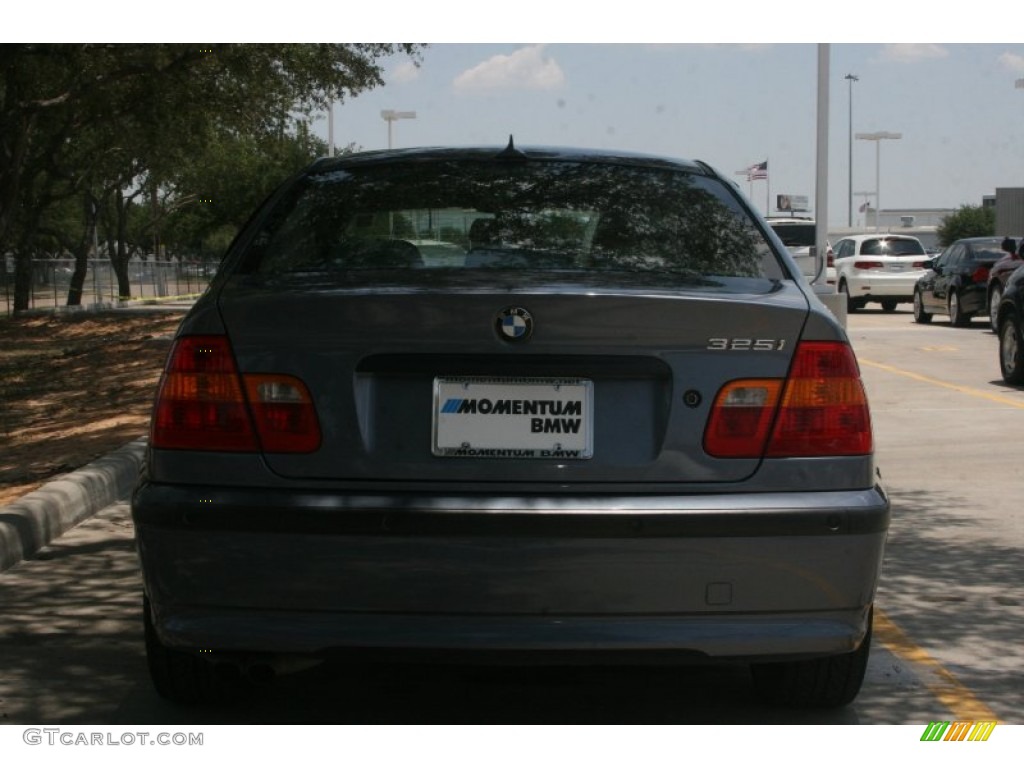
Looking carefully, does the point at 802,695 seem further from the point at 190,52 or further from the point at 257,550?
the point at 190,52

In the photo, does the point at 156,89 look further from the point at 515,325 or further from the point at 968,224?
the point at 968,224

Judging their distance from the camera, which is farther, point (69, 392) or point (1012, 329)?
point (69, 392)

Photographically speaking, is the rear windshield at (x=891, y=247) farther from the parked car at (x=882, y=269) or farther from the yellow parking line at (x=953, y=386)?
the yellow parking line at (x=953, y=386)

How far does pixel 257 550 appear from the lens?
396 cm

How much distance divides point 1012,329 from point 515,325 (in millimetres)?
12582

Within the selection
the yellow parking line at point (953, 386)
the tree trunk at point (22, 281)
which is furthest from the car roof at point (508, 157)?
the tree trunk at point (22, 281)

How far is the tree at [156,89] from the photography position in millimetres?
24531

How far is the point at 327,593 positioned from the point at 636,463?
0.81 m

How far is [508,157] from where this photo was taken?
5.16 meters

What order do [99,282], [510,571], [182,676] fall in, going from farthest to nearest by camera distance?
[99,282], [182,676], [510,571]

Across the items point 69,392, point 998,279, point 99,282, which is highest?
point 998,279

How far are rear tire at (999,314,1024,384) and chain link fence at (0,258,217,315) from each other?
29.2 meters

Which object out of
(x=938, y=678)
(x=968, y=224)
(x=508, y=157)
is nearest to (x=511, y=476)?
(x=508, y=157)

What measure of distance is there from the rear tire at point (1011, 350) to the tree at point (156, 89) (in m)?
11.9
